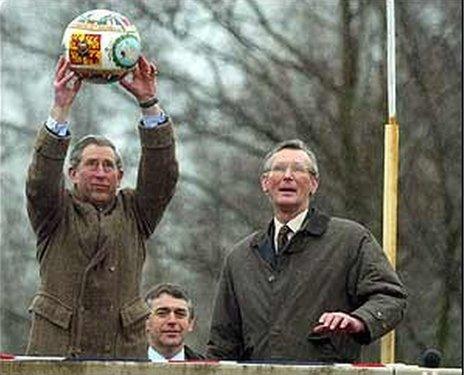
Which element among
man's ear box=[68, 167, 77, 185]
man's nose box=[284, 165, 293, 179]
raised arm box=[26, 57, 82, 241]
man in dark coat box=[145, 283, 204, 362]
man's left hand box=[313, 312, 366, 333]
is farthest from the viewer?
man in dark coat box=[145, 283, 204, 362]

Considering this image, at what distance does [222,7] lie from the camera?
31594 mm

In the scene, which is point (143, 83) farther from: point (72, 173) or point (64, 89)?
point (72, 173)

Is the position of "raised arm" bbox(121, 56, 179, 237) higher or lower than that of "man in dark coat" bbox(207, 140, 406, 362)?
higher

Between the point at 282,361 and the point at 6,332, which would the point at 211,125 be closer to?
the point at 6,332

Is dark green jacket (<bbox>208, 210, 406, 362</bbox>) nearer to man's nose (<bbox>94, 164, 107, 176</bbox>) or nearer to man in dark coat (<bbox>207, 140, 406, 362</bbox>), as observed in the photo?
man in dark coat (<bbox>207, 140, 406, 362</bbox>)

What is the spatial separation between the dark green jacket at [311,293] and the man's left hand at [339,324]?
0.30 feet

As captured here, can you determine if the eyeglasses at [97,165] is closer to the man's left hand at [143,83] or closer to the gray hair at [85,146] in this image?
the gray hair at [85,146]

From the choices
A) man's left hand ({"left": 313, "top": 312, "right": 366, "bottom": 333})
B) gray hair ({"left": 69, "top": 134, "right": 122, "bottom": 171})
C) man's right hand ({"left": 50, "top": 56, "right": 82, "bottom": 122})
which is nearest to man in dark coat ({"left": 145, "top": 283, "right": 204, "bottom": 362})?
gray hair ({"left": 69, "top": 134, "right": 122, "bottom": 171})

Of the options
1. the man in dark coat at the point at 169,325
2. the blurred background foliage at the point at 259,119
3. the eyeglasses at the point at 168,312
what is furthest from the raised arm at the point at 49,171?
the blurred background foliage at the point at 259,119

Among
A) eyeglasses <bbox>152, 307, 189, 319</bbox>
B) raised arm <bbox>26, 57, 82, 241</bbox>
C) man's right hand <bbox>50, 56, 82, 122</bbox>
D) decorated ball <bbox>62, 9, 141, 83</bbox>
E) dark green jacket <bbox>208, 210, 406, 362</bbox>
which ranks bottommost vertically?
dark green jacket <bbox>208, 210, 406, 362</bbox>

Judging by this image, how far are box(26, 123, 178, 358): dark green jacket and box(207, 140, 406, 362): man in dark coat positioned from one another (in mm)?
484

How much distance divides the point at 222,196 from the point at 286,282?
773 inches

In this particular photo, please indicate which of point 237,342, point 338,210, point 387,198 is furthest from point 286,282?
point 338,210

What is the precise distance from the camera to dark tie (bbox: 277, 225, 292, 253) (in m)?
10.8
